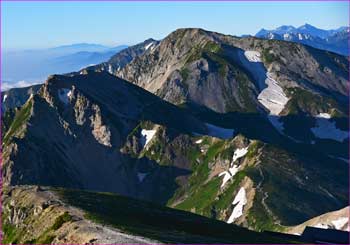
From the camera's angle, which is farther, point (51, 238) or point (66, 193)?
point (66, 193)

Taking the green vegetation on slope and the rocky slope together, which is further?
the green vegetation on slope

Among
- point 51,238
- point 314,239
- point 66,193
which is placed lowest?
point 314,239

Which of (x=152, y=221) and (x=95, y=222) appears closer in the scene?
(x=95, y=222)

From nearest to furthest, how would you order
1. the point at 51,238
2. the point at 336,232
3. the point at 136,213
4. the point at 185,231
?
the point at 51,238 → the point at 185,231 → the point at 136,213 → the point at 336,232

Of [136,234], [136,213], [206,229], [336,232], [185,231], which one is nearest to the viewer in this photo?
[136,234]

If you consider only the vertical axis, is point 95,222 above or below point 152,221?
above

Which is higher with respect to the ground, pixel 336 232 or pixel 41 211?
pixel 41 211

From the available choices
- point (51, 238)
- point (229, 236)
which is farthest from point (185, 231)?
point (51, 238)

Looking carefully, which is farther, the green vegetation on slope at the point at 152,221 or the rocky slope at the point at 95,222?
the green vegetation on slope at the point at 152,221

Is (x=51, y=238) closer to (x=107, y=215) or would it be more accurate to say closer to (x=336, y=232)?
(x=107, y=215)
